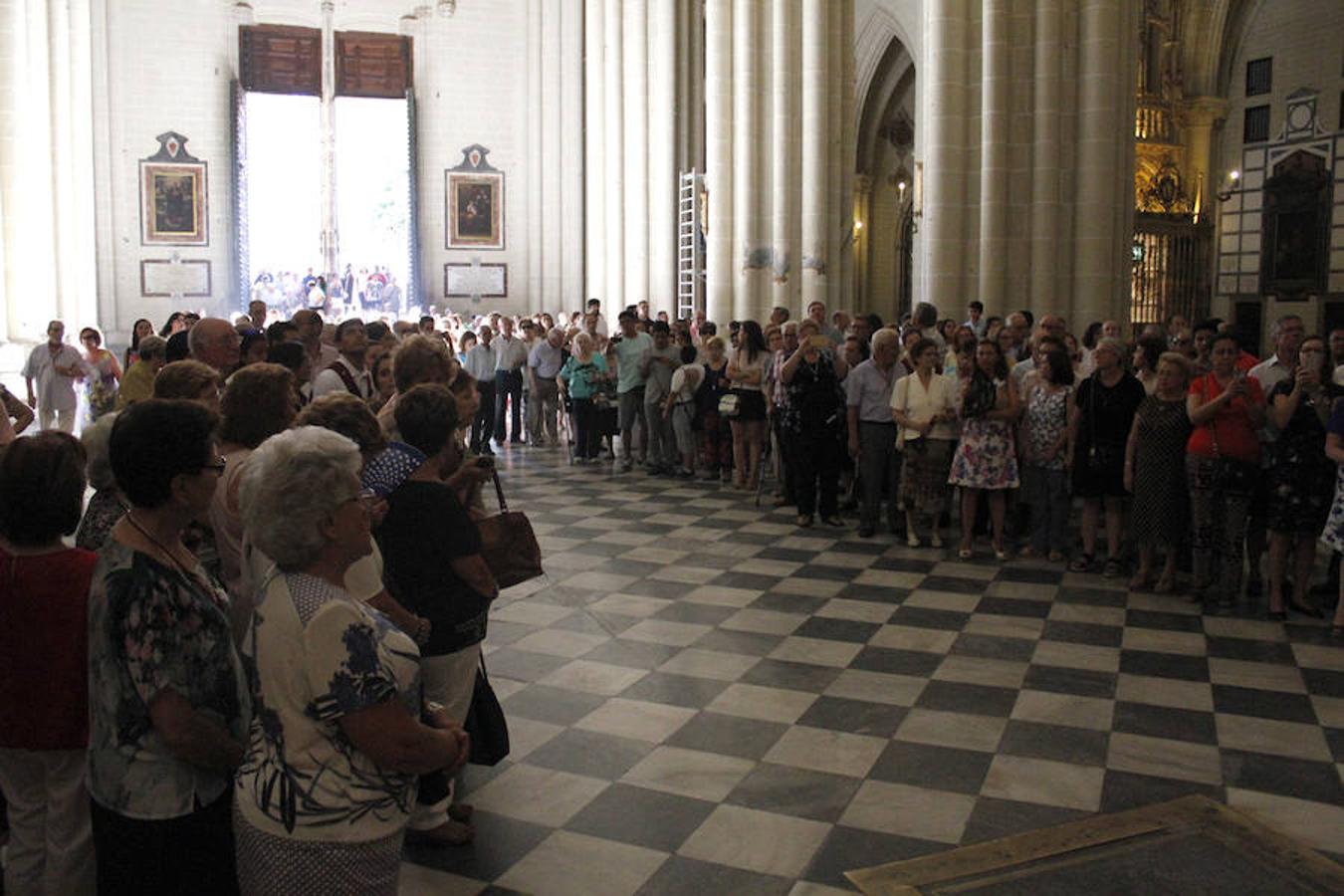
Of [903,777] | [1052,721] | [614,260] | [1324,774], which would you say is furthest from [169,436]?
[614,260]

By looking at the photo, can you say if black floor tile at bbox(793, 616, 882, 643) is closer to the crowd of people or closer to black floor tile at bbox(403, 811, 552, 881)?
the crowd of people

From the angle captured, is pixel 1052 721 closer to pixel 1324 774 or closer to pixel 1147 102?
pixel 1324 774

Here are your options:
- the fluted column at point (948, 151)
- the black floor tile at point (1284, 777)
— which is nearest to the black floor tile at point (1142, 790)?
the black floor tile at point (1284, 777)

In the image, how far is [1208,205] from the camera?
985 inches

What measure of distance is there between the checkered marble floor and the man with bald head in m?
2.08

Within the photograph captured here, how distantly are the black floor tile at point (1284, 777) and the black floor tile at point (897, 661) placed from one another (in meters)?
1.51

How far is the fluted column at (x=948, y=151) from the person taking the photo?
1239 cm

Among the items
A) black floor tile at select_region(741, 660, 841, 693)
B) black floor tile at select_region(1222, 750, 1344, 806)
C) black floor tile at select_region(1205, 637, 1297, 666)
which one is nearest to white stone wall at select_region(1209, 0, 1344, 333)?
black floor tile at select_region(1205, 637, 1297, 666)

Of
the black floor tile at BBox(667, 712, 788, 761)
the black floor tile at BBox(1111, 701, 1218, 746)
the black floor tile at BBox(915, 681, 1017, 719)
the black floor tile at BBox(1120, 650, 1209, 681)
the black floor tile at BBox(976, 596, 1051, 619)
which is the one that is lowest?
the black floor tile at BBox(667, 712, 788, 761)

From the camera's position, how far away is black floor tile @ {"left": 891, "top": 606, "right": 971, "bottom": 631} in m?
6.80

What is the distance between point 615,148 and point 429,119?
253 inches

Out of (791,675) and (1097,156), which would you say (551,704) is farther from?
(1097,156)

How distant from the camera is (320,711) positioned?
91.1 inches

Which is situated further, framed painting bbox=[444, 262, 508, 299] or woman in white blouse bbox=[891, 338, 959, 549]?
framed painting bbox=[444, 262, 508, 299]
